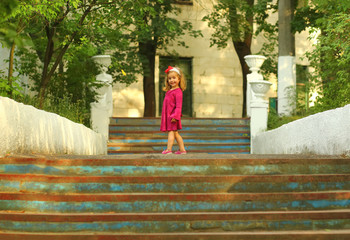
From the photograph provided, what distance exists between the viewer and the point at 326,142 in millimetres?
7348

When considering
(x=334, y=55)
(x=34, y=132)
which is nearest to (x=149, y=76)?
(x=334, y=55)

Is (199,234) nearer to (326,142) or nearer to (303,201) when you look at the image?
(303,201)

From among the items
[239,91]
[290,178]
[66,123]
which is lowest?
[290,178]

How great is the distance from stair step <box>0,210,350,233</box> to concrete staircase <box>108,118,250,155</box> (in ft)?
27.6

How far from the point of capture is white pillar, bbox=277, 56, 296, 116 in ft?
55.6

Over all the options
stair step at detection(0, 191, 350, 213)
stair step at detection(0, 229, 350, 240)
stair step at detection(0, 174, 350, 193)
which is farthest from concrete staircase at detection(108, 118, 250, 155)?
stair step at detection(0, 229, 350, 240)

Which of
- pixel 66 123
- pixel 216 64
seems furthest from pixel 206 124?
pixel 216 64

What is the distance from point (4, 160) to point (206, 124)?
32.3ft

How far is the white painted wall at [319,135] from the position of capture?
673 cm

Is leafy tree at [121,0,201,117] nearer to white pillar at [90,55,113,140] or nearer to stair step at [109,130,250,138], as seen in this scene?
white pillar at [90,55,113,140]

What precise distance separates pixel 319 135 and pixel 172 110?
280 centimetres

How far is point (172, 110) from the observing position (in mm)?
9609

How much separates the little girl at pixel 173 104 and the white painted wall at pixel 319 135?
1.80m

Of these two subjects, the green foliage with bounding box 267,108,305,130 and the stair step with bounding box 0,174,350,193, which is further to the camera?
the green foliage with bounding box 267,108,305,130
